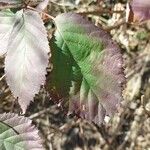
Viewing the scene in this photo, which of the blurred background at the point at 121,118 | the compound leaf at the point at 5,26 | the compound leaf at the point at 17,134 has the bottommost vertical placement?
the blurred background at the point at 121,118

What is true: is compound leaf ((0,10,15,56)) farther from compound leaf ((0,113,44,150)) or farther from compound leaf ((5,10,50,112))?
Answer: compound leaf ((0,113,44,150))

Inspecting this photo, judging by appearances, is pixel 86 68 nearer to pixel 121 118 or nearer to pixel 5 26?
pixel 5 26

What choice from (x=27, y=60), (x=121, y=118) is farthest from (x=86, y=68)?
(x=121, y=118)

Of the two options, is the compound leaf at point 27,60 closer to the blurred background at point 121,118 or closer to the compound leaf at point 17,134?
the compound leaf at point 17,134

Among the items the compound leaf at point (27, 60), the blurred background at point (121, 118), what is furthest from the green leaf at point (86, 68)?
the blurred background at point (121, 118)

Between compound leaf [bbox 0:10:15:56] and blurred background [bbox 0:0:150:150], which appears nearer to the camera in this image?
compound leaf [bbox 0:10:15:56]

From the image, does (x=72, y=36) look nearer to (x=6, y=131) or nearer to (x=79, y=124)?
(x=6, y=131)

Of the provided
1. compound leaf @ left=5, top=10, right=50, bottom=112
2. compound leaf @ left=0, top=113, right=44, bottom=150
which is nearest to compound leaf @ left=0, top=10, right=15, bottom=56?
compound leaf @ left=5, top=10, right=50, bottom=112
